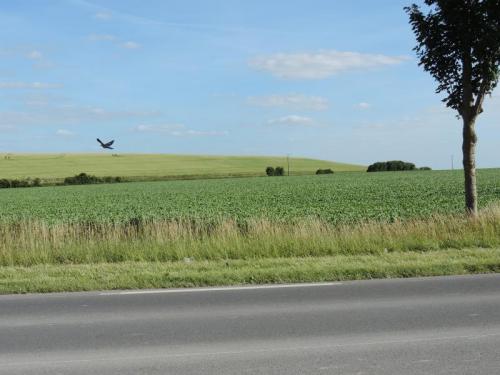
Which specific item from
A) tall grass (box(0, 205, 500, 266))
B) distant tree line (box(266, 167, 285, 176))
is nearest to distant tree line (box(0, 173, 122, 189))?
distant tree line (box(266, 167, 285, 176))

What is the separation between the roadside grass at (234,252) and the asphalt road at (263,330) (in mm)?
863

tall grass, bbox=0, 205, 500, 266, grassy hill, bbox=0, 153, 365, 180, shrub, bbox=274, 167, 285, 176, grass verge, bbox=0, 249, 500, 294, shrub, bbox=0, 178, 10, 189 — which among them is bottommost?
grass verge, bbox=0, 249, 500, 294

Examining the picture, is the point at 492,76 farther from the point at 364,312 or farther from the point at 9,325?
the point at 9,325

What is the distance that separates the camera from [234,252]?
11922mm

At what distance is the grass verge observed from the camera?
30.3ft

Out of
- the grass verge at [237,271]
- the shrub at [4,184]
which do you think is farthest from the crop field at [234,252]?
the shrub at [4,184]

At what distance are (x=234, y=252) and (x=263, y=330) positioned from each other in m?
5.84

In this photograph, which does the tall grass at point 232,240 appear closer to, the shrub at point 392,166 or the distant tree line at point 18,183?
the distant tree line at point 18,183

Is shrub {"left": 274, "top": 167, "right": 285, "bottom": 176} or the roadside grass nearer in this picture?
the roadside grass

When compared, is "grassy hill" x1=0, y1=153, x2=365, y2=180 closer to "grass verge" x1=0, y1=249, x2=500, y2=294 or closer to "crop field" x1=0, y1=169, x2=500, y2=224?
"crop field" x1=0, y1=169, x2=500, y2=224

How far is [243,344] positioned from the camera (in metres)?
5.58

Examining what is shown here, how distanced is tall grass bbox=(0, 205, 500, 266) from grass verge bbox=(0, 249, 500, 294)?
34.0 inches

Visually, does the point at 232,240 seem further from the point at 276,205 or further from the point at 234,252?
the point at 276,205

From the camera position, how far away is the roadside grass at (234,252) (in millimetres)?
9484
